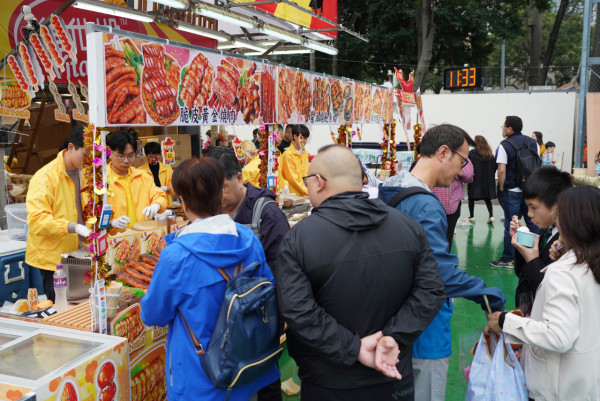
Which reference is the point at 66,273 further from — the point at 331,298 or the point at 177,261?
the point at 331,298

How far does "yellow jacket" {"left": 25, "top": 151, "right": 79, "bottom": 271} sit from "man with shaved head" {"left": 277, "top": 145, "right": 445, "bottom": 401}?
7.33ft

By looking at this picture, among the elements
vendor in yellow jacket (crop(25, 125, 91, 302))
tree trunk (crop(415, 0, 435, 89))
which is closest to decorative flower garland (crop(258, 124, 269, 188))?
vendor in yellow jacket (crop(25, 125, 91, 302))

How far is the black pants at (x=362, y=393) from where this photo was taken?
6.79 feet

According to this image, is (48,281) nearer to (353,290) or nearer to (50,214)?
(50,214)

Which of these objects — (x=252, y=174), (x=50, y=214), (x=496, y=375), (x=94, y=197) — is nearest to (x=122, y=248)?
(x=50, y=214)

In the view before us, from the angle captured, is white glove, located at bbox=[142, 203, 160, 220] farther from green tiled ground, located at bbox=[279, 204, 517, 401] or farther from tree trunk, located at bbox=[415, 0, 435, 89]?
tree trunk, located at bbox=[415, 0, 435, 89]

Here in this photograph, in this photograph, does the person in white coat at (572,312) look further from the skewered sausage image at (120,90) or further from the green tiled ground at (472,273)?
the skewered sausage image at (120,90)

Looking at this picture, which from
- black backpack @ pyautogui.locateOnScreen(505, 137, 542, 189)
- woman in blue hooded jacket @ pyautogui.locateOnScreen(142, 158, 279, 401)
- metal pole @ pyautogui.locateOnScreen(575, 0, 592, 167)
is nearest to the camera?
woman in blue hooded jacket @ pyautogui.locateOnScreen(142, 158, 279, 401)

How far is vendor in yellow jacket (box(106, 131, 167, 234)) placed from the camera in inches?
163

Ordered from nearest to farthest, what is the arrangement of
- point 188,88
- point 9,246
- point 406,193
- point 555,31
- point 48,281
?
point 406,193 → point 188,88 → point 48,281 → point 9,246 → point 555,31

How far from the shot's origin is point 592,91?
1394cm

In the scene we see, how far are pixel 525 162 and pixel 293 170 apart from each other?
3263mm

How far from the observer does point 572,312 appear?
83.4 inches

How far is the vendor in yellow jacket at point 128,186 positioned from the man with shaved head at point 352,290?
2430 mm
